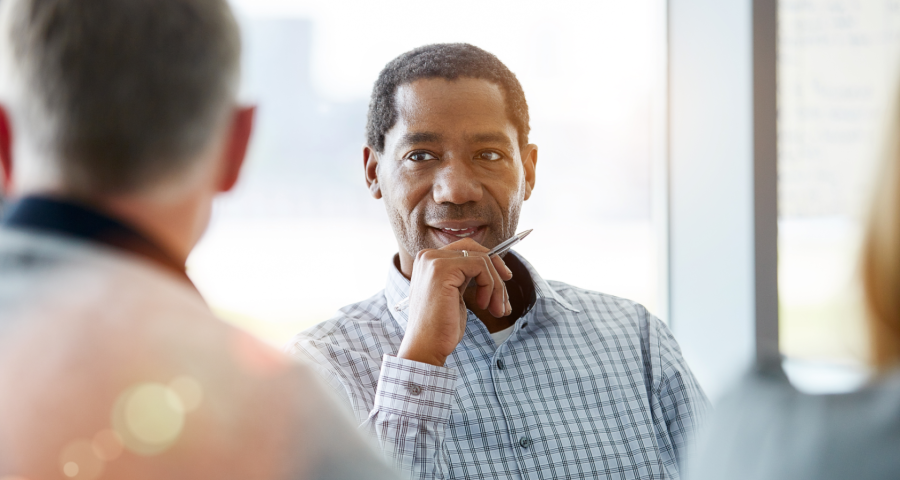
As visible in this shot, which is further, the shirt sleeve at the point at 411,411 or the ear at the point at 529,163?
the ear at the point at 529,163

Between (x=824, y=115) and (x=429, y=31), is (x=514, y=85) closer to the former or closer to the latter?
(x=429, y=31)

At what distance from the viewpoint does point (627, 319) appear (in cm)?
157

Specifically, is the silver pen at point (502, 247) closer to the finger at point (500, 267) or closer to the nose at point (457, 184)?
the finger at point (500, 267)

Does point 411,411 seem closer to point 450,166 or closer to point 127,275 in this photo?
point 450,166

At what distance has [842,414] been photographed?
622 mm

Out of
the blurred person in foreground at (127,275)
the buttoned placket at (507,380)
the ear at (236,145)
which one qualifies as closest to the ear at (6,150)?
the blurred person in foreground at (127,275)

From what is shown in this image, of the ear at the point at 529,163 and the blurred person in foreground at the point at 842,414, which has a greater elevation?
the ear at the point at 529,163

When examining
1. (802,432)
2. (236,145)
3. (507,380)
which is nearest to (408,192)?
(507,380)

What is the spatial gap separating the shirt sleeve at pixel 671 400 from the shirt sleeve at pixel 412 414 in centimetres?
52

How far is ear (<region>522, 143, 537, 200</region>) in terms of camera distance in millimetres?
1598

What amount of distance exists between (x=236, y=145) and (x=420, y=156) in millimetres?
858

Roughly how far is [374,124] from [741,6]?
127 cm

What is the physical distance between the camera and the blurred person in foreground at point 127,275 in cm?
42

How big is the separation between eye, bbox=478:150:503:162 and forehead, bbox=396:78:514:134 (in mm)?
56
